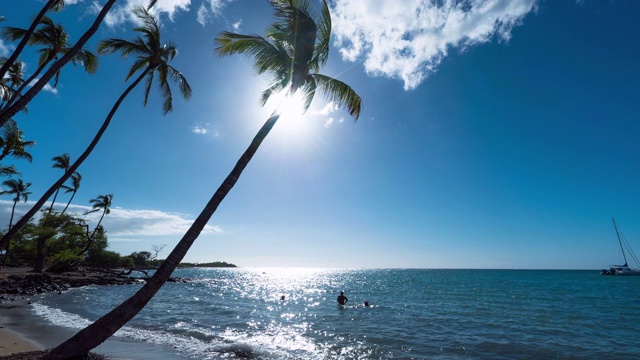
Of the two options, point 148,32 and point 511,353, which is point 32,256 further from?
point 511,353

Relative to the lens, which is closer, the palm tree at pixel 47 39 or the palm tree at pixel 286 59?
the palm tree at pixel 286 59

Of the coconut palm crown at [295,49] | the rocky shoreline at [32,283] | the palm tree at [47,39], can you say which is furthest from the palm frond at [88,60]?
the rocky shoreline at [32,283]

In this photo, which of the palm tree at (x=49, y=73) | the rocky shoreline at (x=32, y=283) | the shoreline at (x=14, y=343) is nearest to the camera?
the palm tree at (x=49, y=73)

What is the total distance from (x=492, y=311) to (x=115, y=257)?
98968mm

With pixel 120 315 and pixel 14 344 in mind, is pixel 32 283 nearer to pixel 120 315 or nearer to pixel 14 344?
pixel 14 344

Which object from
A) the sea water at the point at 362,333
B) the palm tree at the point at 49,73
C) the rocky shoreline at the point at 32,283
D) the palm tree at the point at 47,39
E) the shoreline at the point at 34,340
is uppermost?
the palm tree at the point at 47,39

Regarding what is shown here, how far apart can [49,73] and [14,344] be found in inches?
384

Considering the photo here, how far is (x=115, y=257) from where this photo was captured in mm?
92875

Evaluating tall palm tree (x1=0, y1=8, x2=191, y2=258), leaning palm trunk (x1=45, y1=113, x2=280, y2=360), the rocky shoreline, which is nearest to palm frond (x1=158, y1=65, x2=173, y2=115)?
tall palm tree (x1=0, y1=8, x2=191, y2=258)

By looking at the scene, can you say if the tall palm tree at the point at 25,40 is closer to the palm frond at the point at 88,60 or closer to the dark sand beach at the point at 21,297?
the palm frond at the point at 88,60

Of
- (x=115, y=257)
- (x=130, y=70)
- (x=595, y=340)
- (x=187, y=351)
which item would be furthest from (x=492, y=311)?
(x=115, y=257)

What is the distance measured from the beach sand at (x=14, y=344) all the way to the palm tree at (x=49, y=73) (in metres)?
7.39

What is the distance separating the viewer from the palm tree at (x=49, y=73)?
9.82m

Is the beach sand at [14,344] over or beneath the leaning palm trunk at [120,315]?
beneath
